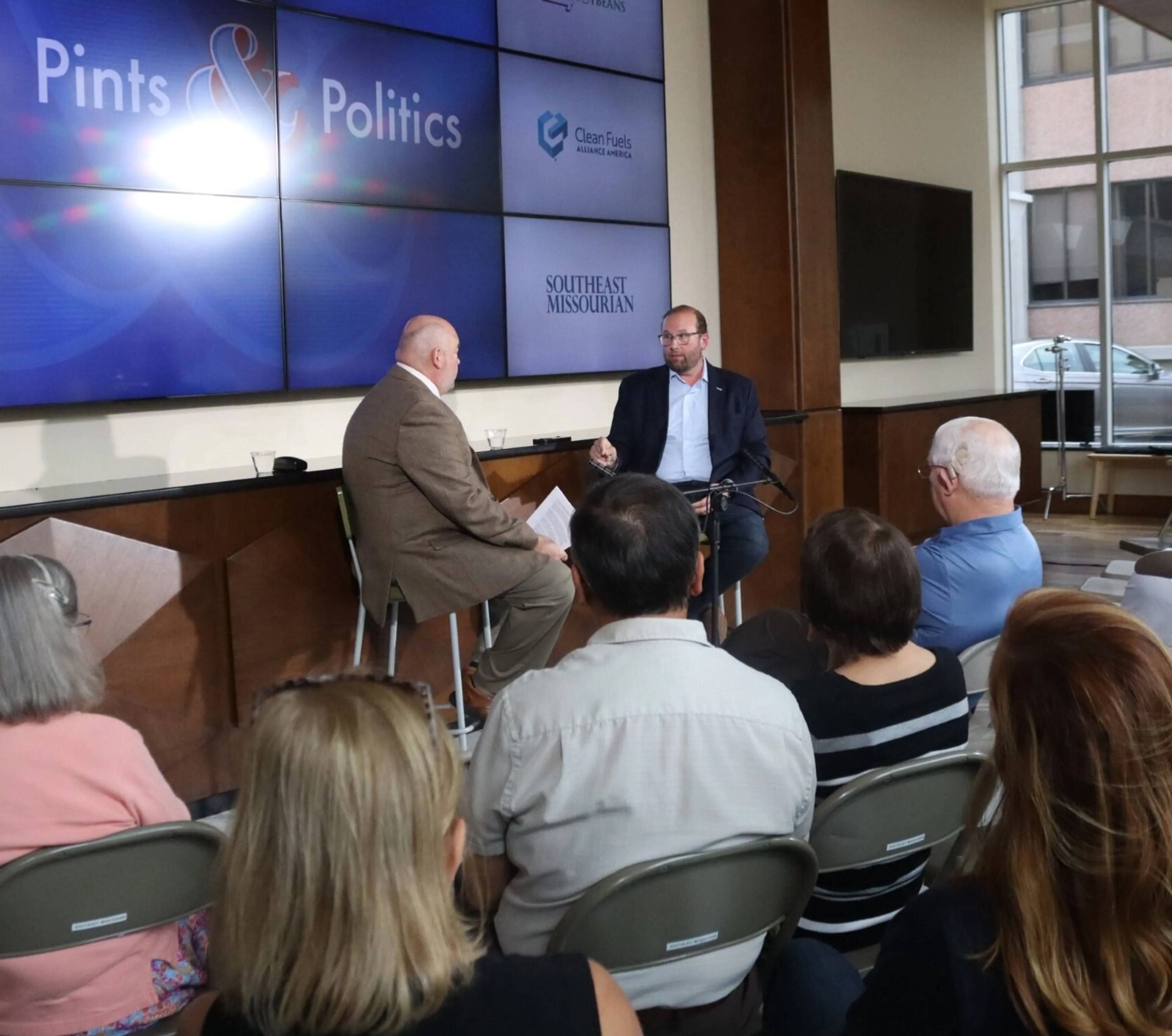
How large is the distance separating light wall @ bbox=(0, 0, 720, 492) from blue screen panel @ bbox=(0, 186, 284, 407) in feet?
0.38

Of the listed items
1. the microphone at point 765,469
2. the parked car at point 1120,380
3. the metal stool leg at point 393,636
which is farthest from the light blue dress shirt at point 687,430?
the parked car at point 1120,380

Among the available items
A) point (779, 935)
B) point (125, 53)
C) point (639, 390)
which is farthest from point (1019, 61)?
point (779, 935)

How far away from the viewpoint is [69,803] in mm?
1706

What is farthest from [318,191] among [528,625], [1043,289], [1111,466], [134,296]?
[1043,289]

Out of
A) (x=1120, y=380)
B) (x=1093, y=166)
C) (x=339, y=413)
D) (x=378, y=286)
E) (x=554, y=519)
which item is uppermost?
(x=1093, y=166)

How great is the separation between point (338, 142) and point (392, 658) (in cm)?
202

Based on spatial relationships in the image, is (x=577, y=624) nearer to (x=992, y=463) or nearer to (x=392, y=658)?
(x=392, y=658)

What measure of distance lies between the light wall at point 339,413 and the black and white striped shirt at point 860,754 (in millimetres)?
3021

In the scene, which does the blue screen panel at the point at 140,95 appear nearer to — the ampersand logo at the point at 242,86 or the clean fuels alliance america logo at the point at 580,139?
the ampersand logo at the point at 242,86

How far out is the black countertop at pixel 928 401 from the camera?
24.5 feet

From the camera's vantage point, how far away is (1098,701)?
1.06 m

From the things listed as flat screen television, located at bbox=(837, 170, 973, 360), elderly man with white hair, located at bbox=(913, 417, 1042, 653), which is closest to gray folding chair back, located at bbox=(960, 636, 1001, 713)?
elderly man with white hair, located at bbox=(913, 417, 1042, 653)

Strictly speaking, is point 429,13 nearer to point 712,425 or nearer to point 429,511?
point 712,425

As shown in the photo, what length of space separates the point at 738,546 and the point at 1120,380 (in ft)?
19.5
